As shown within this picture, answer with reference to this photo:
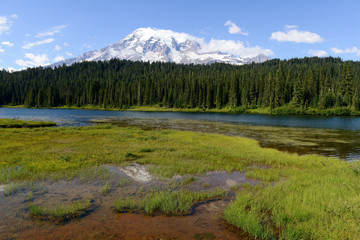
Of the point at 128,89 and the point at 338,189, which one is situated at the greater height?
the point at 128,89

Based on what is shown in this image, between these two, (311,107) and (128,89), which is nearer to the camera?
(311,107)

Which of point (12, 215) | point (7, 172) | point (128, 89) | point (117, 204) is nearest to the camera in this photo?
point (12, 215)

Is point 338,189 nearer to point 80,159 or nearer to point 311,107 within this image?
point 80,159

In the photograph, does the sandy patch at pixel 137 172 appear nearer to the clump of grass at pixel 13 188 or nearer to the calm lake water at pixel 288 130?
the clump of grass at pixel 13 188

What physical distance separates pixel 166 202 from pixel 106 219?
2.84 metres

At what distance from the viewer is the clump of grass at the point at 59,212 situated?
9555mm

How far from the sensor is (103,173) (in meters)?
16.0

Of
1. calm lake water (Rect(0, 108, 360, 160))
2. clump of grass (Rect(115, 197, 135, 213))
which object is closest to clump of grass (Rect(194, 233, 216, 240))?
clump of grass (Rect(115, 197, 135, 213))

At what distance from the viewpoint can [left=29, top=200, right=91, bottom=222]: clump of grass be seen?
31.3 ft

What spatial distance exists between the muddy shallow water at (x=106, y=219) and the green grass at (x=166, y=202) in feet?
1.22

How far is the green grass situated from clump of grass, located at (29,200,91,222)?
5.38 feet

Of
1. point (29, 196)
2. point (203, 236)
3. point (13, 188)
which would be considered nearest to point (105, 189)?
point (29, 196)

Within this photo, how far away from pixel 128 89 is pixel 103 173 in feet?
559

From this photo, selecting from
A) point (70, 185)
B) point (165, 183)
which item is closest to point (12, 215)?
point (70, 185)
